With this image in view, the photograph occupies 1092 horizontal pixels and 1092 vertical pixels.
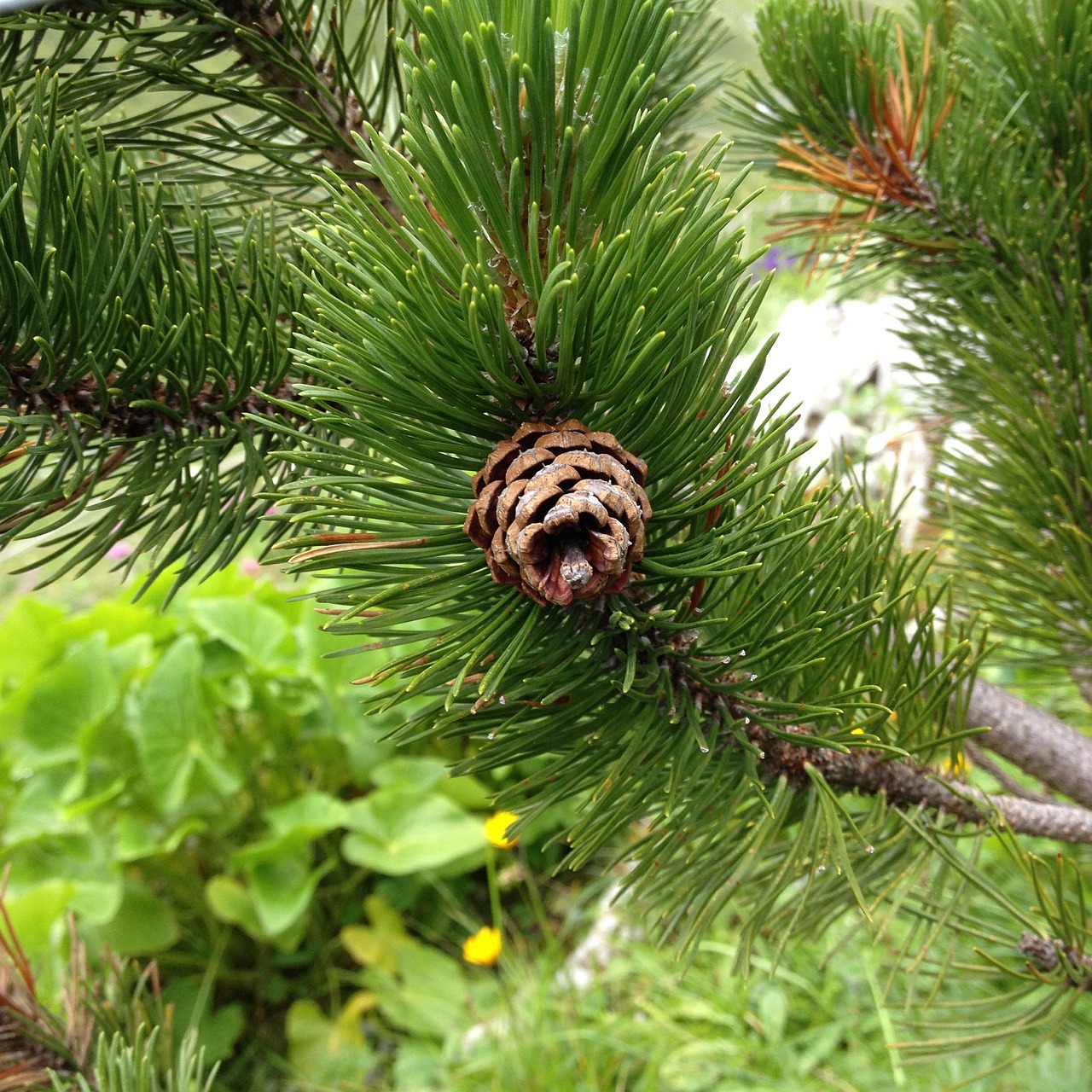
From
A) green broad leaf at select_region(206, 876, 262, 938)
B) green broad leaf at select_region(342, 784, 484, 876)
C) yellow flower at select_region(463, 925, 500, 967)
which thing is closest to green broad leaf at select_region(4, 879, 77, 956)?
green broad leaf at select_region(206, 876, 262, 938)

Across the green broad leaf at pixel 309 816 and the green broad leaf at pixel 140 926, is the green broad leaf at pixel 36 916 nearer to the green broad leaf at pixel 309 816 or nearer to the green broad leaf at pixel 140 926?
the green broad leaf at pixel 140 926

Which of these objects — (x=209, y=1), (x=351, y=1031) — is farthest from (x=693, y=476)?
(x=351, y=1031)

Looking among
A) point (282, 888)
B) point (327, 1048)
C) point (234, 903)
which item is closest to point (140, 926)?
point (234, 903)

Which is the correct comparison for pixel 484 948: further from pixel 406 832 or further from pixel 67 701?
pixel 67 701

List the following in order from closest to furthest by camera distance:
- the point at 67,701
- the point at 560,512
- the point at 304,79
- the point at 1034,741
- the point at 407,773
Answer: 1. the point at 560,512
2. the point at 304,79
3. the point at 1034,741
4. the point at 67,701
5. the point at 407,773

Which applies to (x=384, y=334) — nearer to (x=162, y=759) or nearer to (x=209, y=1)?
(x=209, y=1)

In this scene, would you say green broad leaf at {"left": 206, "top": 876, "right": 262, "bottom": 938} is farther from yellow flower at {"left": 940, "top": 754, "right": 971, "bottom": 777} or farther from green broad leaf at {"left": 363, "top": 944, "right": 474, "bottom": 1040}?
yellow flower at {"left": 940, "top": 754, "right": 971, "bottom": 777}
